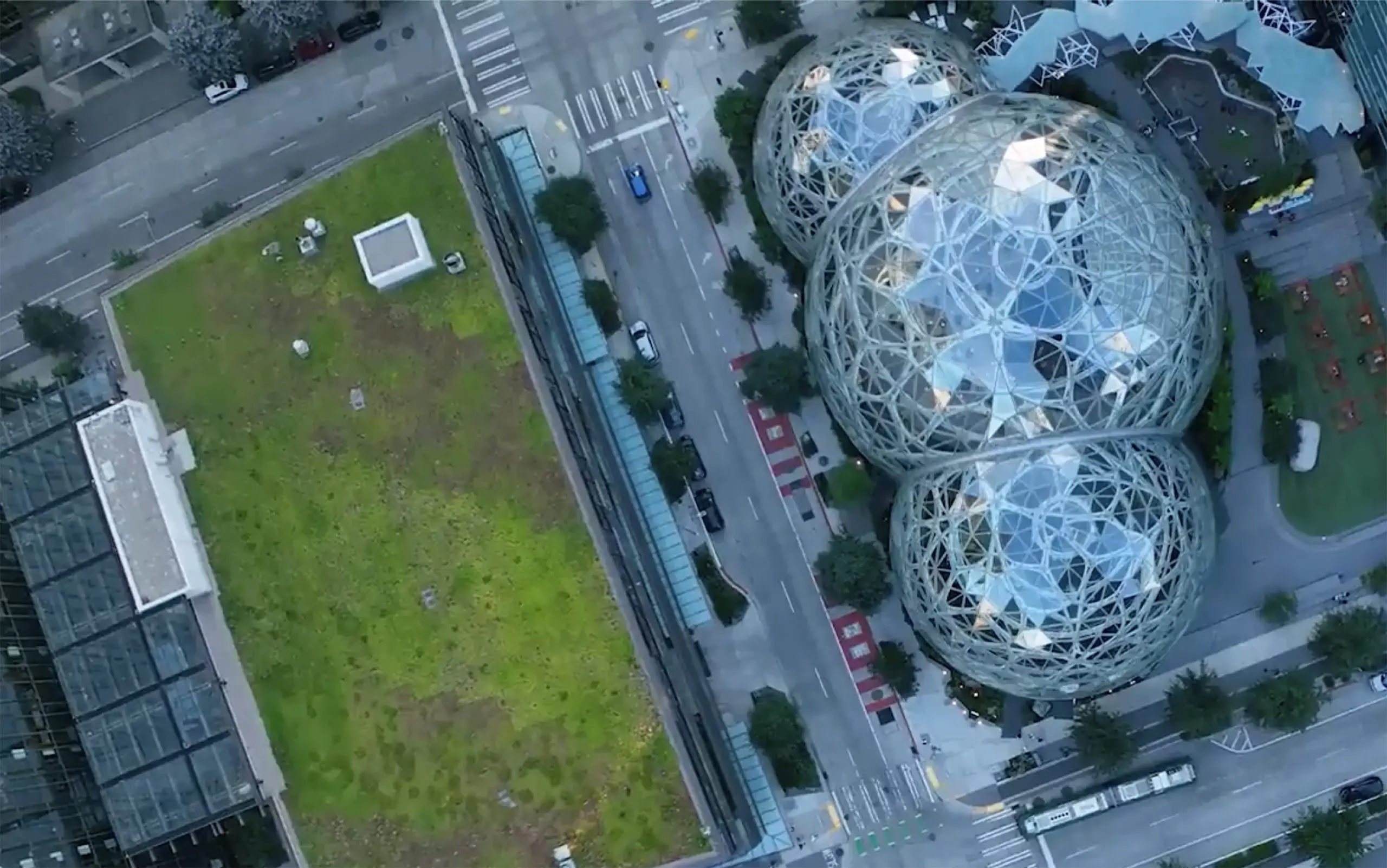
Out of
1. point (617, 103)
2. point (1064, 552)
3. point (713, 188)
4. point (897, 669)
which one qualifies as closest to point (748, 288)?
point (713, 188)

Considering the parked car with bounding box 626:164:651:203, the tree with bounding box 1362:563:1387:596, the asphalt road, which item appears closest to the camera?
the tree with bounding box 1362:563:1387:596

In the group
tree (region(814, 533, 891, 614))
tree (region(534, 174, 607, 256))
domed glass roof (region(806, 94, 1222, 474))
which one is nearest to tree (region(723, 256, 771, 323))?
tree (region(534, 174, 607, 256))

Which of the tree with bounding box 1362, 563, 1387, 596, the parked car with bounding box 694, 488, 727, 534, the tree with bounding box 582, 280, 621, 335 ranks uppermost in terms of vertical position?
the tree with bounding box 582, 280, 621, 335

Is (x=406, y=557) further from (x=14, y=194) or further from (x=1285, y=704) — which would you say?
(x=1285, y=704)

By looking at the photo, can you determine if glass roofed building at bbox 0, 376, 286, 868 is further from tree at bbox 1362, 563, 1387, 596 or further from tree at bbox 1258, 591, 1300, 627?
tree at bbox 1362, 563, 1387, 596

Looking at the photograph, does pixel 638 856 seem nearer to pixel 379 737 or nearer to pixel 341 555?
pixel 379 737

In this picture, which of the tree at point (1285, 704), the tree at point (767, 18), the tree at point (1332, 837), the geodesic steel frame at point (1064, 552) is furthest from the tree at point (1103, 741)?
the tree at point (767, 18)
